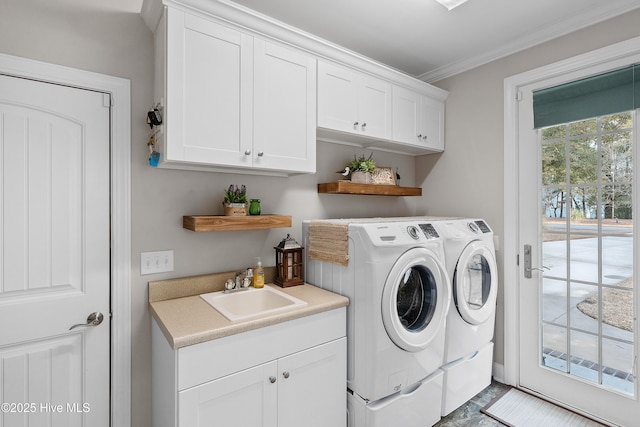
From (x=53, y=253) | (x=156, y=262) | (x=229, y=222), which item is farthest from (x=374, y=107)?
(x=53, y=253)

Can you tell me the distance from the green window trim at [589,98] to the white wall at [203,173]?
0.22 meters

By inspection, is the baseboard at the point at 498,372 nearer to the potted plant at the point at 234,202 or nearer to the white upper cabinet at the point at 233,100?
the white upper cabinet at the point at 233,100

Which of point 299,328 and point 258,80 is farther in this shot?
point 258,80

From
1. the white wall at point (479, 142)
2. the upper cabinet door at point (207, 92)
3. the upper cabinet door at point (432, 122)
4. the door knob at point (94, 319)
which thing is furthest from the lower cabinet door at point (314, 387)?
the upper cabinet door at point (432, 122)

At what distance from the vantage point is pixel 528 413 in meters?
2.14

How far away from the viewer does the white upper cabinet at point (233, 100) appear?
60.9 inches

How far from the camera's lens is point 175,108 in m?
1.54

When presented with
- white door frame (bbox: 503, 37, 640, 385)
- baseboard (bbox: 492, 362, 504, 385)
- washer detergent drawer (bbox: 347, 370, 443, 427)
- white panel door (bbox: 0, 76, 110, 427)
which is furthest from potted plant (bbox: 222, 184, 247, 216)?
baseboard (bbox: 492, 362, 504, 385)

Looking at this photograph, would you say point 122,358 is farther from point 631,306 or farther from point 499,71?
point 499,71

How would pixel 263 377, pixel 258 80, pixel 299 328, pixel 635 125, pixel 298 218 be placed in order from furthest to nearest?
pixel 298 218, pixel 635 125, pixel 258 80, pixel 299 328, pixel 263 377

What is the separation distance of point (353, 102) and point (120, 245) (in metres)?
1.70

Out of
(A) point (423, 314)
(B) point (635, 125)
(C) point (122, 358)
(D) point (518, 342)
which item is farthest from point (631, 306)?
(C) point (122, 358)

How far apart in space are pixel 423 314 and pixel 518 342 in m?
1.02

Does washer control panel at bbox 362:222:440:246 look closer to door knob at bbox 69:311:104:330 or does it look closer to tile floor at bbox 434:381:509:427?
tile floor at bbox 434:381:509:427
